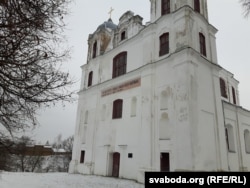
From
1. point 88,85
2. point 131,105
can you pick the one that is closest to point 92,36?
point 88,85

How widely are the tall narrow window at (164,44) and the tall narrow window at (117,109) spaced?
18.6ft

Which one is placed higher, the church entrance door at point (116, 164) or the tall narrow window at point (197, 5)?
the tall narrow window at point (197, 5)

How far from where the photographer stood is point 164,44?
16.9 meters

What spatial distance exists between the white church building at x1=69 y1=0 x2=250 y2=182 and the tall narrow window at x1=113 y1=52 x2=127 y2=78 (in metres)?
0.10

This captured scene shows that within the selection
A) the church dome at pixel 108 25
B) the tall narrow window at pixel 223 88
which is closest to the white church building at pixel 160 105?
the tall narrow window at pixel 223 88

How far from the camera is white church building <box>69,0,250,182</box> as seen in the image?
45.8 feet

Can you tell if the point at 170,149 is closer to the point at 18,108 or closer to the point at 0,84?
the point at 18,108

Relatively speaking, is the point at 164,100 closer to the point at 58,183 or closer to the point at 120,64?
the point at 120,64

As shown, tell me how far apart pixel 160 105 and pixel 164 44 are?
4.84m

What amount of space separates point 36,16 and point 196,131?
37.5 ft

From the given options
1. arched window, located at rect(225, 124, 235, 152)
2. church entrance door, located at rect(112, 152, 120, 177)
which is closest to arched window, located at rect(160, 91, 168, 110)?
church entrance door, located at rect(112, 152, 120, 177)

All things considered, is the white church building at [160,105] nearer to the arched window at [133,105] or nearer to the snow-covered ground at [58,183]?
the arched window at [133,105]

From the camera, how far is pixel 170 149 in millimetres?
14023

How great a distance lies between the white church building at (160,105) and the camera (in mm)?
13969
